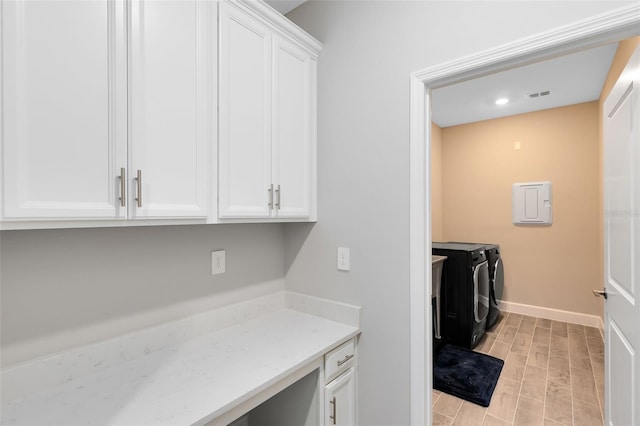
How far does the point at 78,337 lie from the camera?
3.72ft

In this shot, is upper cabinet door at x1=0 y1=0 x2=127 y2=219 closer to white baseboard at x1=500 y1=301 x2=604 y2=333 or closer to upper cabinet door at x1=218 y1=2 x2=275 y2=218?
upper cabinet door at x1=218 y1=2 x2=275 y2=218

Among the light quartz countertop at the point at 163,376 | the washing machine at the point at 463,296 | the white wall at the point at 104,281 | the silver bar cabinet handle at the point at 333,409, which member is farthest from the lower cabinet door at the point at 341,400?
the washing machine at the point at 463,296

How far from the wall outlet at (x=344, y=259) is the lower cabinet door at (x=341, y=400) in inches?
19.9

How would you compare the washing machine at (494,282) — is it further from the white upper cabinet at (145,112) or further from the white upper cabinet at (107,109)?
the white upper cabinet at (107,109)

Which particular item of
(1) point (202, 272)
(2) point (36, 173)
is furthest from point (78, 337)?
(2) point (36, 173)

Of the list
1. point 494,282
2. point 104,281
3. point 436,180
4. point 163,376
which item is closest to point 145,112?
point 104,281

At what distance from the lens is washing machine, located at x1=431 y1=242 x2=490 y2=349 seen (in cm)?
296

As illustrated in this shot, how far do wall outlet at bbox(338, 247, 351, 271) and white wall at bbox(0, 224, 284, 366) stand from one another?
1.71ft

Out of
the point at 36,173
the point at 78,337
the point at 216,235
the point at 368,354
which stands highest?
the point at 36,173

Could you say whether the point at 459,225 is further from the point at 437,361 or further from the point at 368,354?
the point at 368,354

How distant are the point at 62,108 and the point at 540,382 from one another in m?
3.39

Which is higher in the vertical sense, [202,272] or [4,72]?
[4,72]

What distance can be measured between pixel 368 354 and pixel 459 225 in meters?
3.52

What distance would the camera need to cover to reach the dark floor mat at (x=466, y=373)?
2.34 m
